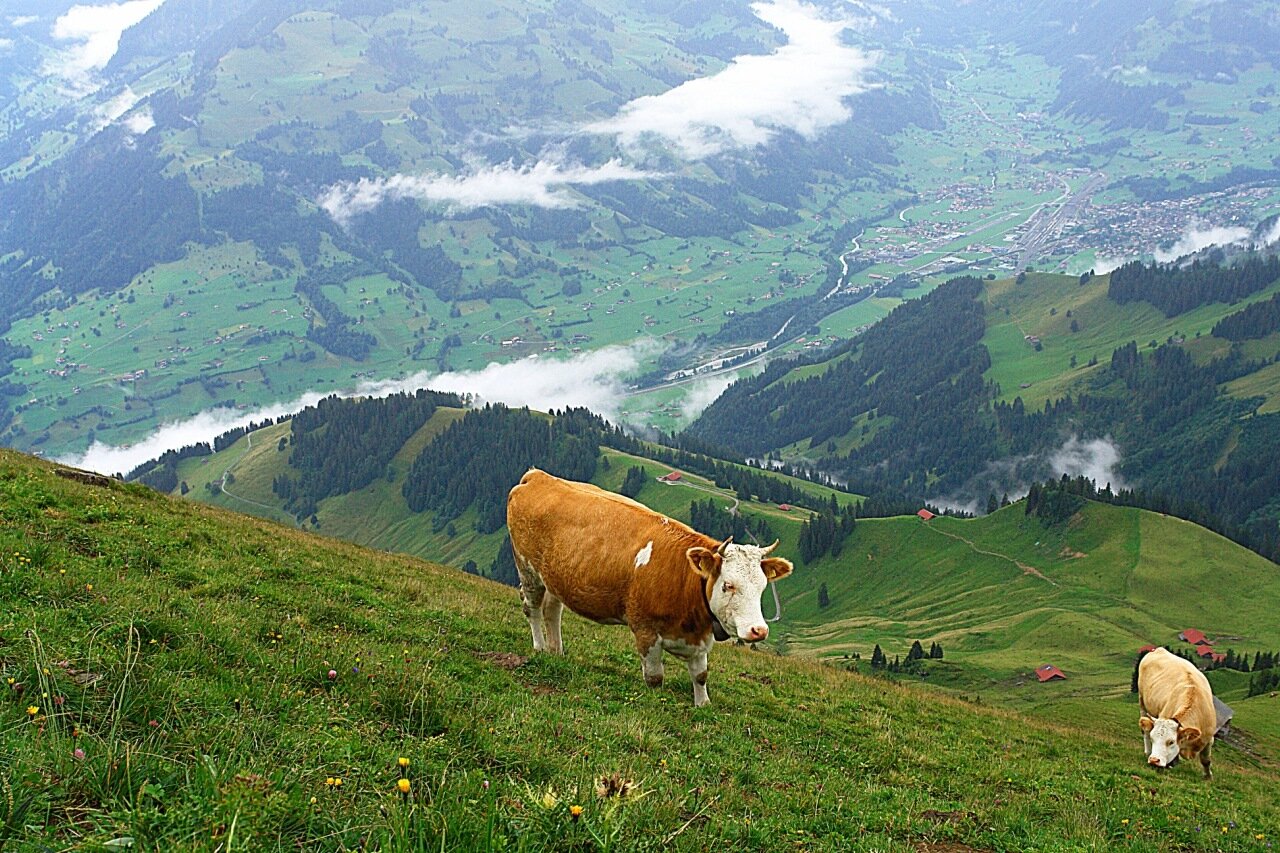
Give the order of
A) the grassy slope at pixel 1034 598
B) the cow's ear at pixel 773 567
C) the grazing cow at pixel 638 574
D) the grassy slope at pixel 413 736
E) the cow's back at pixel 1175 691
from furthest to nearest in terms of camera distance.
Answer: the grassy slope at pixel 1034 598
the cow's back at pixel 1175 691
the cow's ear at pixel 773 567
the grazing cow at pixel 638 574
the grassy slope at pixel 413 736

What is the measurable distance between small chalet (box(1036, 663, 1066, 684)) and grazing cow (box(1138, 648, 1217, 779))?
291ft

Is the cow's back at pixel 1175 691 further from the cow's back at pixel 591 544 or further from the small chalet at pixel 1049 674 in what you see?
the small chalet at pixel 1049 674

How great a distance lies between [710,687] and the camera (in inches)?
782

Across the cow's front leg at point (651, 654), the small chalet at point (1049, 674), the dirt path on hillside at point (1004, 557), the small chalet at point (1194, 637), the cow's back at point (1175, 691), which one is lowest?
the dirt path on hillside at point (1004, 557)

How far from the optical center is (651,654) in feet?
55.6

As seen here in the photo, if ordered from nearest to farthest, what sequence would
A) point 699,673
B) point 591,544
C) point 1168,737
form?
point 699,673 < point 591,544 < point 1168,737

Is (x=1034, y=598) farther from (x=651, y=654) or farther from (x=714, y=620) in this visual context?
(x=714, y=620)

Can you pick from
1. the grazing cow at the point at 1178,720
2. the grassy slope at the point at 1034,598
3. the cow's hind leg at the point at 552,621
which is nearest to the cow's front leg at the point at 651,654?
the cow's hind leg at the point at 552,621

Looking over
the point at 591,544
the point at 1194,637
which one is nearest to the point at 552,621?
the point at 591,544

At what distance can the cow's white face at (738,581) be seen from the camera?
1430 cm

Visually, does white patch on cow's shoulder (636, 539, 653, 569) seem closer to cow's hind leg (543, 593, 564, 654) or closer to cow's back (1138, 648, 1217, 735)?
cow's hind leg (543, 593, 564, 654)

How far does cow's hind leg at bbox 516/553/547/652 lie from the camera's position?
62.3 ft

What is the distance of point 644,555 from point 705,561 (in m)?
2.09

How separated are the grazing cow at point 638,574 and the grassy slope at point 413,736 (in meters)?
1.19
